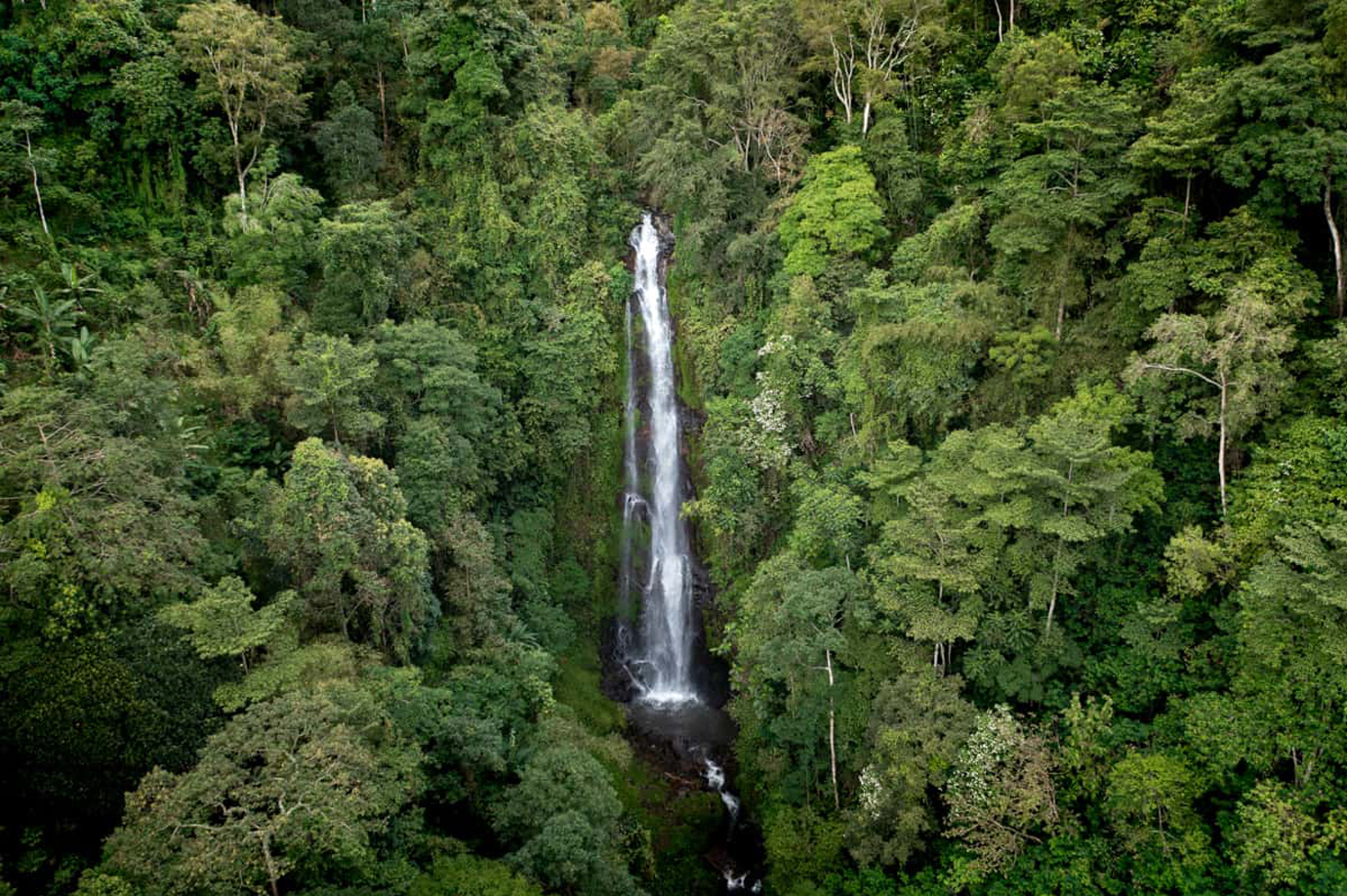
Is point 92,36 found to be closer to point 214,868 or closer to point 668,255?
point 668,255

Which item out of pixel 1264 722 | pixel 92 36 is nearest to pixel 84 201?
pixel 92 36

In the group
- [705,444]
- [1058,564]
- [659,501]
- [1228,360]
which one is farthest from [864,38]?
[1058,564]

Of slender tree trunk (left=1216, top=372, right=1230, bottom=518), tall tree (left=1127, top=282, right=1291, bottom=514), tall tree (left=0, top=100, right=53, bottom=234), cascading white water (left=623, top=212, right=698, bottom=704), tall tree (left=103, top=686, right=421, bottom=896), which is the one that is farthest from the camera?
cascading white water (left=623, top=212, right=698, bottom=704)

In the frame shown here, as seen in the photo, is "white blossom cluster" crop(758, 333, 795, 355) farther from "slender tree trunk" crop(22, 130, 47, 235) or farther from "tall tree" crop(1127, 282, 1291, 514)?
"slender tree trunk" crop(22, 130, 47, 235)

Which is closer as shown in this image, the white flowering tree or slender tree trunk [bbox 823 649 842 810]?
the white flowering tree

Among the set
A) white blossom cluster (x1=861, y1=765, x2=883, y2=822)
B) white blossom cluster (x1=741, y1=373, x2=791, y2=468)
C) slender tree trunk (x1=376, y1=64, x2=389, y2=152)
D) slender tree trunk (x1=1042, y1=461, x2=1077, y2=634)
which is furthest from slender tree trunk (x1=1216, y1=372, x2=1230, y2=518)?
slender tree trunk (x1=376, y1=64, x2=389, y2=152)

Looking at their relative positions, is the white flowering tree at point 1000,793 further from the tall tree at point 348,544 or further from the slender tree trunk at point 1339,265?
the tall tree at point 348,544

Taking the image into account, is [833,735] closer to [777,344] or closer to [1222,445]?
[1222,445]
